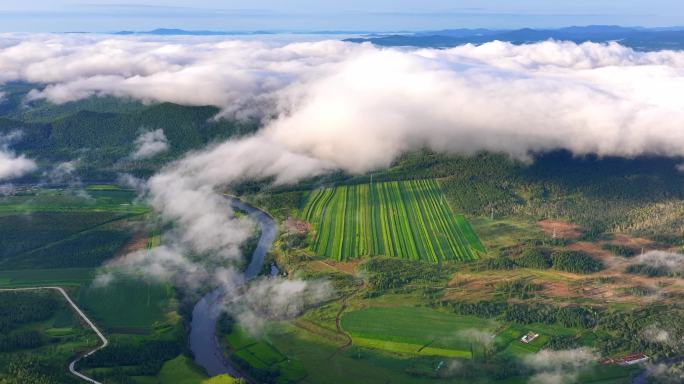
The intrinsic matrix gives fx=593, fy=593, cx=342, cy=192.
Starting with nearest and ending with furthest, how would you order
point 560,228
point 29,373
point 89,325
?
point 29,373 → point 89,325 → point 560,228

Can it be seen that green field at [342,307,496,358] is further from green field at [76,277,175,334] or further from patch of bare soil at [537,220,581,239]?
patch of bare soil at [537,220,581,239]

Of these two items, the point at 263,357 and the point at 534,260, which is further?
the point at 534,260

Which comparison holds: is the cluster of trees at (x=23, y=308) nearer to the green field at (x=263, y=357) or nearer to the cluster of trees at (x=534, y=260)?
the green field at (x=263, y=357)

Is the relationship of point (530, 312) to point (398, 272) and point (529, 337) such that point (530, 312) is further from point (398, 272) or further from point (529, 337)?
point (398, 272)

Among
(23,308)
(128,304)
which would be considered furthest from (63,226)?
(128,304)

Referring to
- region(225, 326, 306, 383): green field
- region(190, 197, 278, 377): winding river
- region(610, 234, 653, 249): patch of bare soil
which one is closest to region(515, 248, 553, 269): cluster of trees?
region(610, 234, 653, 249): patch of bare soil

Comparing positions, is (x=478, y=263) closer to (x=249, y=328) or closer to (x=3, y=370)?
(x=249, y=328)

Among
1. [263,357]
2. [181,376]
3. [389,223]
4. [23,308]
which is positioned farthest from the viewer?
[389,223]
